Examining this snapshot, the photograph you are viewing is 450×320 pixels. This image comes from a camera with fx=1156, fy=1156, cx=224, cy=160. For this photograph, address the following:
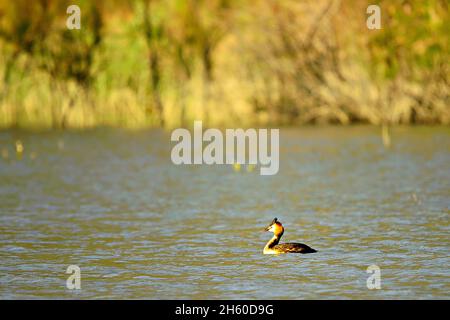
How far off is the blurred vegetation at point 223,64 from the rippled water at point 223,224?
26.7 ft

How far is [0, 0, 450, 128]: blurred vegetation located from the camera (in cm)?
3941

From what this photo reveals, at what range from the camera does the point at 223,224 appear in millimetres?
17203

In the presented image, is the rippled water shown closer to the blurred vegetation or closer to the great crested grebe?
the great crested grebe

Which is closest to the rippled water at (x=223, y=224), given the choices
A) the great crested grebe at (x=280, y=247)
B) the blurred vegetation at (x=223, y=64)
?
the great crested grebe at (x=280, y=247)

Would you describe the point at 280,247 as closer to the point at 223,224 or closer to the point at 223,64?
the point at 223,224

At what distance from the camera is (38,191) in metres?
22.2

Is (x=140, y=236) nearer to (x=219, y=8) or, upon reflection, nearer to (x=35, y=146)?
(x=35, y=146)

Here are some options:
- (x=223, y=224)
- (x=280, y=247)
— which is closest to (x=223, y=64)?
(x=223, y=224)

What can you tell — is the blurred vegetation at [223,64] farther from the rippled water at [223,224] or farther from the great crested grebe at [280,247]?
the great crested grebe at [280,247]

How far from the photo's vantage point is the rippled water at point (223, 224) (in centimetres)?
1237

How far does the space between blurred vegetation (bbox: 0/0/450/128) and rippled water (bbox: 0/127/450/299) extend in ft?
26.7

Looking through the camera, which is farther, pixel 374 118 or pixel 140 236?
pixel 374 118
